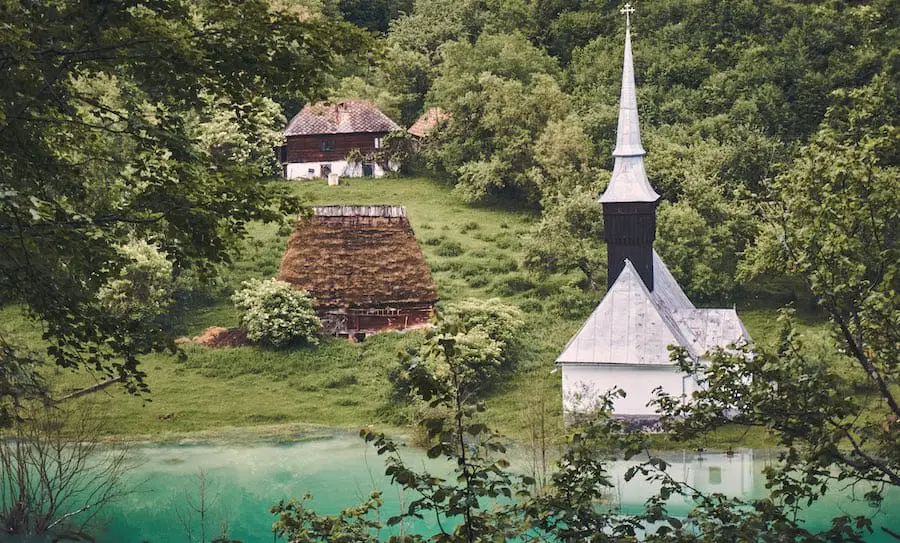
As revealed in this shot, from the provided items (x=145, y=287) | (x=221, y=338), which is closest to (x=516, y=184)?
(x=221, y=338)

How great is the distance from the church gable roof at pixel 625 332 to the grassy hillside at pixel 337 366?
51.0 inches

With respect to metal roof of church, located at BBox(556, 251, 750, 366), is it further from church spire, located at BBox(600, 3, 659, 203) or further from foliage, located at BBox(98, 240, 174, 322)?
foliage, located at BBox(98, 240, 174, 322)

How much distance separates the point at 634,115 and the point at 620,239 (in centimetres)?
277

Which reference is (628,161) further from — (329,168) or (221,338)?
(329,168)

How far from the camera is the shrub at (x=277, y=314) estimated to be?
28312mm

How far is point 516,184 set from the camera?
36469 millimetres

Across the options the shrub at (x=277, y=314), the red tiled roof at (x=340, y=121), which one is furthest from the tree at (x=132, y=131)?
the red tiled roof at (x=340, y=121)

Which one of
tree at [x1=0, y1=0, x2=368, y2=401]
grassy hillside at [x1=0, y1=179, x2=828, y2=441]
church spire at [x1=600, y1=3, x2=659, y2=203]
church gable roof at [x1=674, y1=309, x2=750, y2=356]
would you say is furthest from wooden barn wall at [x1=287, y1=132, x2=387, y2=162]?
tree at [x1=0, y1=0, x2=368, y2=401]

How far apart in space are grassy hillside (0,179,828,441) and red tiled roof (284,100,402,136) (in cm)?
620

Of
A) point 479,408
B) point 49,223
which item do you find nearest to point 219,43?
point 49,223

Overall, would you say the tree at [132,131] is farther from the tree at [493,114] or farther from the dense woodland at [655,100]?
the tree at [493,114]

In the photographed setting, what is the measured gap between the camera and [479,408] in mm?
7047

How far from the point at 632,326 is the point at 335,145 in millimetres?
17507

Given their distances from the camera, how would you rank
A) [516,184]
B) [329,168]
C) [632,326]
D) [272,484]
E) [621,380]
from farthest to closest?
[329,168] → [516,184] → [632,326] → [621,380] → [272,484]
